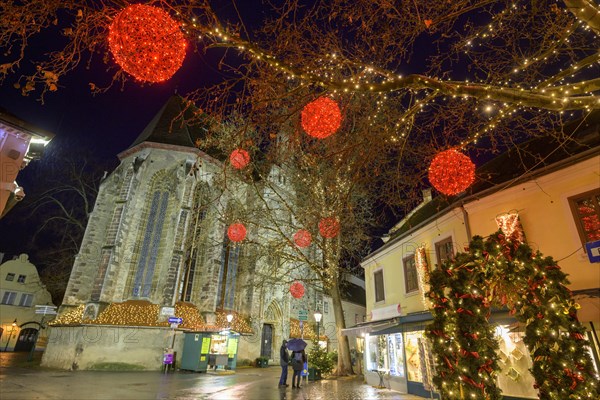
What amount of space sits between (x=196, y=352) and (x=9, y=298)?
31402 mm

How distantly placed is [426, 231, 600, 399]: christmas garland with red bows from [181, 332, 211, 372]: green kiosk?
16.4m

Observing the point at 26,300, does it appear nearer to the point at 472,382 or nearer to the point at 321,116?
the point at 321,116

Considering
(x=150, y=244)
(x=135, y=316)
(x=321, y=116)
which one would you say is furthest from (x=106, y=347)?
(x=321, y=116)

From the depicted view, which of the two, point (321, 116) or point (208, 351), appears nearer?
point (321, 116)

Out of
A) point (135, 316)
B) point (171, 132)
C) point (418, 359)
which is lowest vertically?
point (418, 359)

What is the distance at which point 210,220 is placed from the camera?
23.5 metres

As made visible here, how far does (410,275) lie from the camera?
13.8 m

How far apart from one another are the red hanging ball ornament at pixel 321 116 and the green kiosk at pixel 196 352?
1584cm

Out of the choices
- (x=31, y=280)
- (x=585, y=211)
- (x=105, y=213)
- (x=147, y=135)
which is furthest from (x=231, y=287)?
(x=31, y=280)

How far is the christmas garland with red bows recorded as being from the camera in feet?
11.6

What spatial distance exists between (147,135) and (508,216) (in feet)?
76.7

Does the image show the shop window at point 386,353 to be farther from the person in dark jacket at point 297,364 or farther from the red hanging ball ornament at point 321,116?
the red hanging ball ornament at point 321,116

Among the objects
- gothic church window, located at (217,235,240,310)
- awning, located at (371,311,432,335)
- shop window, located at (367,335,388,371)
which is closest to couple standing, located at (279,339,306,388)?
awning, located at (371,311,432,335)

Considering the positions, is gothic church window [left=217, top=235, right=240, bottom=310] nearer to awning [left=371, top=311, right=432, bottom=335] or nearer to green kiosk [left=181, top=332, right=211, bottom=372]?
green kiosk [left=181, top=332, right=211, bottom=372]
